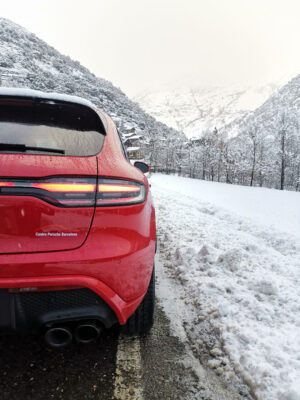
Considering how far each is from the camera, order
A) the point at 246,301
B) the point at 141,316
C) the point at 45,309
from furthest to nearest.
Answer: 1. the point at 246,301
2. the point at 141,316
3. the point at 45,309

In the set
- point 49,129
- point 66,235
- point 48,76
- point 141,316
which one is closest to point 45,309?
point 66,235

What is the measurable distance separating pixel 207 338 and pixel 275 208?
921 centimetres

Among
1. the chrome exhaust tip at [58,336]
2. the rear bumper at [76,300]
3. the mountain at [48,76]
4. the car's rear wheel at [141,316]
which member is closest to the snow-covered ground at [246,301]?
the car's rear wheel at [141,316]

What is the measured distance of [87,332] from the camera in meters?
1.36

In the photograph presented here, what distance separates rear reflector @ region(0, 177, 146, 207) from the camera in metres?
1.14

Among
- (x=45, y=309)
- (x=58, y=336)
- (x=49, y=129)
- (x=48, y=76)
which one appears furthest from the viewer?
(x=48, y=76)

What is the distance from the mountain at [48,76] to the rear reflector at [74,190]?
7563 cm

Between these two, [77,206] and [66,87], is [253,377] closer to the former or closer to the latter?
[77,206]

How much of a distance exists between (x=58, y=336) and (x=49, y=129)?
1222mm

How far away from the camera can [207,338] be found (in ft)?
6.57

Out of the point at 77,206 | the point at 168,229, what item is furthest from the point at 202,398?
the point at 168,229

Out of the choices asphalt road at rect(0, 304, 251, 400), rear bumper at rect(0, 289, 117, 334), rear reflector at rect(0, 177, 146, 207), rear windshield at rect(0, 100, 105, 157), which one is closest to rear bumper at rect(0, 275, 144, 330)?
rear bumper at rect(0, 289, 117, 334)

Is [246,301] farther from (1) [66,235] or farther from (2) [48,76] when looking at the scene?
(2) [48,76]

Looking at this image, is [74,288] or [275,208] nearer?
[74,288]
